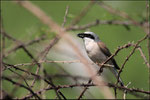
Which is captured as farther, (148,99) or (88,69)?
(148,99)

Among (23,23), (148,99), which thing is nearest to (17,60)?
(148,99)

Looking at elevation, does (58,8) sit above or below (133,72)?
above

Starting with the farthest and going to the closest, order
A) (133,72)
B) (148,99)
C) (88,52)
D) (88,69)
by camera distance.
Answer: (133,72), (88,52), (148,99), (88,69)

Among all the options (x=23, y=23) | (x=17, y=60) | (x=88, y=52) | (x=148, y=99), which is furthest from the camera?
(x=23, y=23)

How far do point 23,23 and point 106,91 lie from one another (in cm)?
545

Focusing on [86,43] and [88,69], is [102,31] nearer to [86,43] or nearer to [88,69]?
[86,43]

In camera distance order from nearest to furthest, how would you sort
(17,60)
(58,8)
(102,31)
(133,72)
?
(17,60) < (133,72) < (102,31) < (58,8)

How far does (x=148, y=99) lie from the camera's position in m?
1.89

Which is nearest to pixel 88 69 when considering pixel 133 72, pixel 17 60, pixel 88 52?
pixel 17 60

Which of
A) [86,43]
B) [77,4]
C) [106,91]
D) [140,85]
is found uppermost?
[77,4]

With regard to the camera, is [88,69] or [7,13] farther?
[7,13]

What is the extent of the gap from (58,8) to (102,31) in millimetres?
1452

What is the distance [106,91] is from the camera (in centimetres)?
118

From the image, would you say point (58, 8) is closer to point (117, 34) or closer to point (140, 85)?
point (117, 34)
